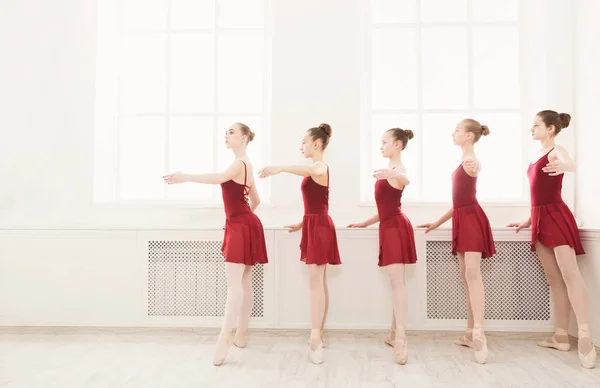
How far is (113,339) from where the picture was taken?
287cm

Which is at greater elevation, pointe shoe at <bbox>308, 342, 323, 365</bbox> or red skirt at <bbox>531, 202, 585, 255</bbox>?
red skirt at <bbox>531, 202, 585, 255</bbox>

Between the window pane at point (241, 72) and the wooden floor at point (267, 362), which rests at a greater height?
the window pane at point (241, 72)

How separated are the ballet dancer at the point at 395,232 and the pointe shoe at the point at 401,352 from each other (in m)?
0.01

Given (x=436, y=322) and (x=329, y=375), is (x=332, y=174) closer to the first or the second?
(x=436, y=322)

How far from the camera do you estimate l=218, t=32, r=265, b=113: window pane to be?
142 inches

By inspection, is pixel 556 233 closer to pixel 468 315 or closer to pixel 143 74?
pixel 468 315

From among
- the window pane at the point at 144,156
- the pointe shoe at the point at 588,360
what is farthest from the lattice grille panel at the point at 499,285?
the window pane at the point at 144,156

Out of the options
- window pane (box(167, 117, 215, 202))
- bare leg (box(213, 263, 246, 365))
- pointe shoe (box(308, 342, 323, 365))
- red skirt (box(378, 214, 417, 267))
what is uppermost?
window pane (box(167, 117, 215, 202))

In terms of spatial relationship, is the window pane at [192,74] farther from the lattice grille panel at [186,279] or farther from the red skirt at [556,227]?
the red skirt at [556,227]

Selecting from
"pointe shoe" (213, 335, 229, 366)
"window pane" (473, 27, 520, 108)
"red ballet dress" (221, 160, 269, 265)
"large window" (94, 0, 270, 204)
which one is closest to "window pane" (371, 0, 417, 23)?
"window pane" (473, 27, 520, 108)

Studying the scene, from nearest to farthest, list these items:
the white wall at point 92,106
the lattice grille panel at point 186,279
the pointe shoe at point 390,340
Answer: the pointe shoe at point 390,340 → the lattice grille panel at point 186,279 → the white wall at point 92,106

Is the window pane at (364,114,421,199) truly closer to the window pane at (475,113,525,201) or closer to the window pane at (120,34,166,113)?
the window pane at (475,113,525,201)

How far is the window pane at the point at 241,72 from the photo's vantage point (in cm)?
361

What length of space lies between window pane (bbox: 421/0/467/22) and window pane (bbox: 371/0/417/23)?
92 millimetres
